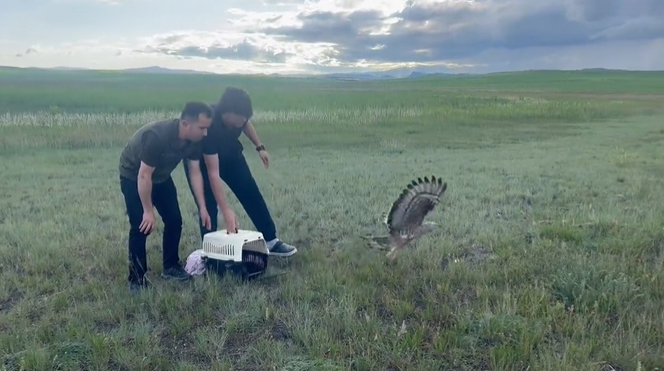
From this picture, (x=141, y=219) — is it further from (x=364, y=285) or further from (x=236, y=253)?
(x=364, y=285)

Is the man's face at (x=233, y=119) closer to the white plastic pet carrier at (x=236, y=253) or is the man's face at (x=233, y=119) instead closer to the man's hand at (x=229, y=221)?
the man's hand at (x=229, y=221)

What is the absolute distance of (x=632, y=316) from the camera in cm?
360

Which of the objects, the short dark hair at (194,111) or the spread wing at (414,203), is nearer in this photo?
the short dark hair at (194,111)

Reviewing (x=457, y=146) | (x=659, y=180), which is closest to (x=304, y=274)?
(x=659, y=180)

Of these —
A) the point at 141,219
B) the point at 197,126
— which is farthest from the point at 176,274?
the point at 197,126

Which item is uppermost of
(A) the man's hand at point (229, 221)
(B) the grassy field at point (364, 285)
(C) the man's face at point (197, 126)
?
(C) the man's face at point (197, 126)

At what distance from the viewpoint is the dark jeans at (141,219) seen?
13.7ft

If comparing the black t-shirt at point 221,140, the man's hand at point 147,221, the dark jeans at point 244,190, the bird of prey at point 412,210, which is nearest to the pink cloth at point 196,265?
the dark jeans at point 244,190

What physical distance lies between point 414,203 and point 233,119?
5.40 feet

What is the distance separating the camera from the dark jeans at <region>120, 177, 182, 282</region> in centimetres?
419

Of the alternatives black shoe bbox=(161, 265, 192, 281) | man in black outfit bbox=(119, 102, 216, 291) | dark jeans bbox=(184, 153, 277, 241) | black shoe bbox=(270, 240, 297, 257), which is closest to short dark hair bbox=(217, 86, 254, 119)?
man in black outfit bbox=(119, 102, 216, 291)

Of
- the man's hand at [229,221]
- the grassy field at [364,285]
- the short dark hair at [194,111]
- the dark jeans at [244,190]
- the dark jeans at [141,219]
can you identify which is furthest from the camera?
the dark jeans at [244,190]

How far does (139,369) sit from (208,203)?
7.16 ft

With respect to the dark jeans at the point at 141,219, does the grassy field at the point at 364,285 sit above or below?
below
